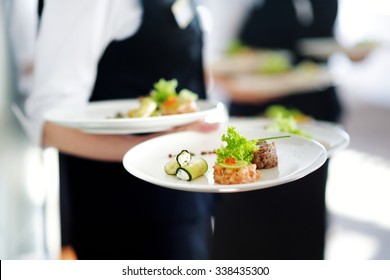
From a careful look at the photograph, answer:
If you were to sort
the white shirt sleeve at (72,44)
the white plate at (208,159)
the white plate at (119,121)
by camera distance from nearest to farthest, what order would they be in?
the white plate at (208,159)
the white plate at (119,121)
the white shirt sleeve at (72,44)

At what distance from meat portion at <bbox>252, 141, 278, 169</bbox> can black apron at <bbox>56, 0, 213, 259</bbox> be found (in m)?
0.33

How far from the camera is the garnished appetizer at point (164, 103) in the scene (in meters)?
0.82

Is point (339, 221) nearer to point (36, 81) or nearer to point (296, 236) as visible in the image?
point (296, 236)

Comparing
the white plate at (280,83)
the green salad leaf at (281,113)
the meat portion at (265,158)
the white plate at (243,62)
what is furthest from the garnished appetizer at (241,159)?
the white plate at (243,62)

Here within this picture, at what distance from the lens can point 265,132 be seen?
753mm

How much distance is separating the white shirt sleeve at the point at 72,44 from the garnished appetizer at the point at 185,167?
254 mm

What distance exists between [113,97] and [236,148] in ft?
1.22

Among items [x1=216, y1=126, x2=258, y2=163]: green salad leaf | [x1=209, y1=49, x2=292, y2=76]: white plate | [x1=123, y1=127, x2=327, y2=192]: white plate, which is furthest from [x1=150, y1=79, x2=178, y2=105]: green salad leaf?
[x1=209, y1=49, x2=292, y2=76]: white plate

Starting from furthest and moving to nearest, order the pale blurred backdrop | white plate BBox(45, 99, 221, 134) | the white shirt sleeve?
1. the pale blurred backdrop
2. the white shirt sleeve
3. white plate BBox(45, 99, 221, 134)

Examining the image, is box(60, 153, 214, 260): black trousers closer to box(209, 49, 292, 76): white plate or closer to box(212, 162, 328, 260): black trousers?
box(212, 162, 328, 260): black trousers

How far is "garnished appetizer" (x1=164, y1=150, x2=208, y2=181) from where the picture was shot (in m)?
0.65

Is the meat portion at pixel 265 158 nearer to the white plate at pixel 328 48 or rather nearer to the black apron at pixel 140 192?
the black apron at pixel 140 192

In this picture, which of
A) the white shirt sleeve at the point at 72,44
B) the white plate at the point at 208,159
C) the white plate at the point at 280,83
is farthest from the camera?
the white plate at the point at 280,83

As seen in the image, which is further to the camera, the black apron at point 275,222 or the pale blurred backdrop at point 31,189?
the pale blurred backdrop at point 31,189
